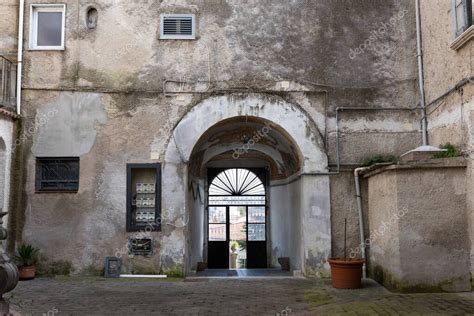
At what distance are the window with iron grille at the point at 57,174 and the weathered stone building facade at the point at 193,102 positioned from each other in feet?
0.46

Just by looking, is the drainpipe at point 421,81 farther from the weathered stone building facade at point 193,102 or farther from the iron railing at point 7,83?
the iron railing at point 7,83

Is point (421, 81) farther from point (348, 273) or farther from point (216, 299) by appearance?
point (216, 299)

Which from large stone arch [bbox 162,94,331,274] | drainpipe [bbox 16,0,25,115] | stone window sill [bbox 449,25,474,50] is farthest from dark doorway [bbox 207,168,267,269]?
stone window sill [bbox 449,25,474,50]

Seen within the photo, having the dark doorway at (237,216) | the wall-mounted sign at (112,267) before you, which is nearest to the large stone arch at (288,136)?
the wall-mounted sign at (112,267)

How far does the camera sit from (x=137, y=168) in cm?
1052

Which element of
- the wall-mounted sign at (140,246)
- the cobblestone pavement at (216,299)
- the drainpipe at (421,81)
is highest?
the drainpipe at (421,81)

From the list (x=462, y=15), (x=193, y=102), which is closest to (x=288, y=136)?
(x=193, y=102)

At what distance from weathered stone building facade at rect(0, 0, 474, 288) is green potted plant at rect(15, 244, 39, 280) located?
13.1 inches

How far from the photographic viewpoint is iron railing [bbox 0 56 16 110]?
34.6 feet

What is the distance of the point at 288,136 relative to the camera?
35.3ft

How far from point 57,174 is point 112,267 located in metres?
2.38

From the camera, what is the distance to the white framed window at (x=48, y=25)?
10930 millimetres

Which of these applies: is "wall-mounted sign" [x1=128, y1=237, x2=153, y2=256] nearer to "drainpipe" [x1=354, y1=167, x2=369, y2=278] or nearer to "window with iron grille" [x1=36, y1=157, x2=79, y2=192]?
"window with iron grille" [x1=36, y1=157, x2=79, y2=192]

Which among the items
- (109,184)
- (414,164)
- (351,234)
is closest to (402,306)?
(414,164)
